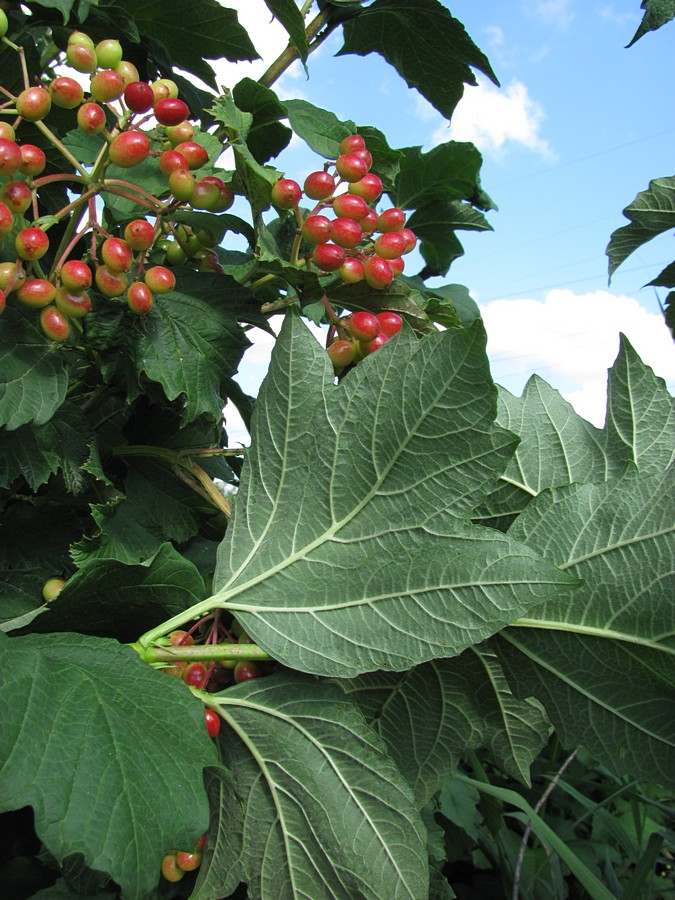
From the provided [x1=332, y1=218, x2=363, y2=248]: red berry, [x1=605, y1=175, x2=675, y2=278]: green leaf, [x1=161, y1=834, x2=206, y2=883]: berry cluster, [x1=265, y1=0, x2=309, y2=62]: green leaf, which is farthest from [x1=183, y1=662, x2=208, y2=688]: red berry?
[x1=605, y1=175, x2=675, y2=278]: green leaf

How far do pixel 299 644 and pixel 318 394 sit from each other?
15cm

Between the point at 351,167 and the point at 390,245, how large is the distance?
0.21 feet

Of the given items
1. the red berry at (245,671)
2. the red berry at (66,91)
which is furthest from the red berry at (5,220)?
the red berry at (245,671)

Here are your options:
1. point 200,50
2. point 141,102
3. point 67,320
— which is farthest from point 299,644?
point 200,50

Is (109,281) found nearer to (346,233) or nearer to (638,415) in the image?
(346,233)

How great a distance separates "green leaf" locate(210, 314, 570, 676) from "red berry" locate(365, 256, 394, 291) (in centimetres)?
14

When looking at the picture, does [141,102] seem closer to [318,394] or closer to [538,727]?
[318,394]

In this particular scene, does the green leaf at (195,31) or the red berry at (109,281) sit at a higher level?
the green leaf at (195,31)

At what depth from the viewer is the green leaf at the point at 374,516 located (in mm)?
415

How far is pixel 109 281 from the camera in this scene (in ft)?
1.78

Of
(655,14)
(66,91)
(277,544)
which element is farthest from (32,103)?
(655,14)

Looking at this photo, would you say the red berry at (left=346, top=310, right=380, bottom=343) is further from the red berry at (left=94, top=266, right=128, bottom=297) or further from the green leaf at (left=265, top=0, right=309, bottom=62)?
the green leaf at (left=265, top=0, right=309, bottom=62)

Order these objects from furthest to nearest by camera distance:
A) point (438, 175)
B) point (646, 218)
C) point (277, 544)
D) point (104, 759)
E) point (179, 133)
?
point (646, 218) → point (438, 175) → point (179, 133) → point (277, 544) → point (104, 759)

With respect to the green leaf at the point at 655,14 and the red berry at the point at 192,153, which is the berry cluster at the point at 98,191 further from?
the green leaf at the point at 655,14
